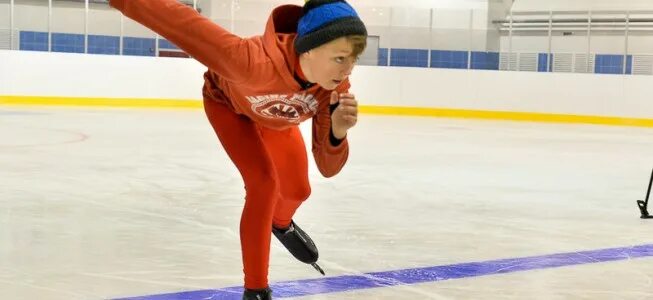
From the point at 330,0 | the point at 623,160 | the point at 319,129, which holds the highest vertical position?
the point at 330,0

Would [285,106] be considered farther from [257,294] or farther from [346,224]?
[346,224]

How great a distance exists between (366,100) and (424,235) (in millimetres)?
12107

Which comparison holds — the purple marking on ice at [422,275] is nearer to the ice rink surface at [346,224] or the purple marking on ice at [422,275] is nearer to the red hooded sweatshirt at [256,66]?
the ice rink surface at [346,224]

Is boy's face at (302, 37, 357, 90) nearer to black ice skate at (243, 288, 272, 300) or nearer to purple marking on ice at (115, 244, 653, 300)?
black ice skate at (243, 288, 272, 300)

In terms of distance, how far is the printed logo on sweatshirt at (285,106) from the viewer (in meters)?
2.58

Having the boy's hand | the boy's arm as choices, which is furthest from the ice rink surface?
the boy's arm

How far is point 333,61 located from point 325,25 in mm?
102

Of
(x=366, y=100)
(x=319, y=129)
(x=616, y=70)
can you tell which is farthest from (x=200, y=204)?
(x=616, y=70)

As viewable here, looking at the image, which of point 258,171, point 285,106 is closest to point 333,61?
point 285,106

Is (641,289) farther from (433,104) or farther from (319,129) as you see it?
(433,104)

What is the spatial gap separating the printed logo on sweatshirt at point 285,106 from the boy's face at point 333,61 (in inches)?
8.0

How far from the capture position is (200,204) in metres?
5.08

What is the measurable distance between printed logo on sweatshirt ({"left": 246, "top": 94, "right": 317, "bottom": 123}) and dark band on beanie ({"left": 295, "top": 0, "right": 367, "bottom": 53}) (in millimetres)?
181

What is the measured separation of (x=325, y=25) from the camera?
7.84 ft
